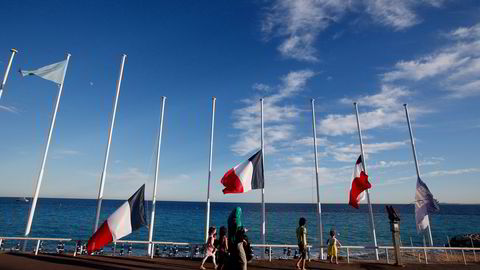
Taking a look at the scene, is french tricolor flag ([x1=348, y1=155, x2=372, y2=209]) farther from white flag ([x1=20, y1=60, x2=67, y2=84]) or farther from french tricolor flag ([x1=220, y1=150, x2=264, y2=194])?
white flag ([x1=20, y1=60, x2=67, y2=84])

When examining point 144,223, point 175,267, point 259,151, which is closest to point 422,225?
point 259,151

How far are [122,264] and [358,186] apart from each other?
1210 centimetres

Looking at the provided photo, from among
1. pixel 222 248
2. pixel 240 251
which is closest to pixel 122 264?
pixel 222 248

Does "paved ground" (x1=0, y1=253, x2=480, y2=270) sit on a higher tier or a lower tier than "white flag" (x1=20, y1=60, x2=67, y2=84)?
lower

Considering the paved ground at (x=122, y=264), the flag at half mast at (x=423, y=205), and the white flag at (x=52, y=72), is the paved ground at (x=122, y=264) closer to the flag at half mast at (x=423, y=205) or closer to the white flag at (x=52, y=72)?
the flag at half mast at (x=423, y=205)

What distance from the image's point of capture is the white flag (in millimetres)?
13742

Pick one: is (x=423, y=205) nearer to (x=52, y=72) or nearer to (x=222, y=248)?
(x=222, y=248)

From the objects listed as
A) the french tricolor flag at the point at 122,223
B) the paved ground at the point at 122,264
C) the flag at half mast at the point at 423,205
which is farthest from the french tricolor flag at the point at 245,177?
the flag at half mast at the point at 423,205

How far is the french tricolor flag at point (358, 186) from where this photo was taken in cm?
1480

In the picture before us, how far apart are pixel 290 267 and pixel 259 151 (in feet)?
20.4

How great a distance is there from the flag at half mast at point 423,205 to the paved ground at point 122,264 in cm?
255

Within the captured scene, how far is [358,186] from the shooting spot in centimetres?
1504

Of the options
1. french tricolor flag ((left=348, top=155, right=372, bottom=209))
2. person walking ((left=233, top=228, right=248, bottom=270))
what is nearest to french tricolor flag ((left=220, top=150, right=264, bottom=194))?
french tricolor flag ((left=348, top=155, right=372, bottom=209))

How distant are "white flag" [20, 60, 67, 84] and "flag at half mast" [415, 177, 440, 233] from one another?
20959mm
